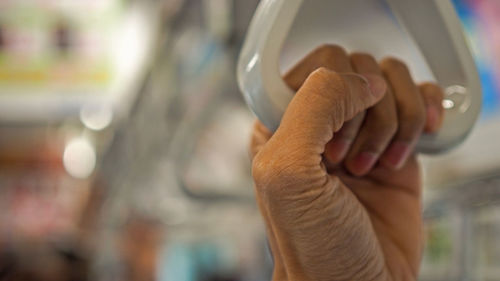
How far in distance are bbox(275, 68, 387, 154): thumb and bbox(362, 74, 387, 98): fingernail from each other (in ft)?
0.13

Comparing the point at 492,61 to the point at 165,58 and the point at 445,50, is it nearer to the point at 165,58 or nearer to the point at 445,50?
the point at 165,58

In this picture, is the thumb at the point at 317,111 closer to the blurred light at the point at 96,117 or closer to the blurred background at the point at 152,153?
the blurred background at the point at 152,153

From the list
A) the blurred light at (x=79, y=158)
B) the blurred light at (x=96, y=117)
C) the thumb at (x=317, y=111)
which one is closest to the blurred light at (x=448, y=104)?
the thumb at (x=317, y=111)

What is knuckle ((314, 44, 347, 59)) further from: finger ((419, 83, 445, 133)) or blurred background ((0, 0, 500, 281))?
blurred background ((0, 0, 500, 281))

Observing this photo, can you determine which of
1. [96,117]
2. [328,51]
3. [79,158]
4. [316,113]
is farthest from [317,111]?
[79,158]

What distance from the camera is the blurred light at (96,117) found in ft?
9.72

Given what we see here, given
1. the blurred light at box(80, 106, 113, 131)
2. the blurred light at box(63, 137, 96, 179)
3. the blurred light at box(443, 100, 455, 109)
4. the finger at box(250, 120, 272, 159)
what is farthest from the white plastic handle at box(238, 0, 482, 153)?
the blurred light at box(63, 137, 96, 179)

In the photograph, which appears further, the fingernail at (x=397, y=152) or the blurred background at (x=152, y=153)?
the blurred background at (x=152, y=153)

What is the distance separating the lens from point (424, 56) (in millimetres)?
533

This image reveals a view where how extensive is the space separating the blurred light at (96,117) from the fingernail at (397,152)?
246 centimetres

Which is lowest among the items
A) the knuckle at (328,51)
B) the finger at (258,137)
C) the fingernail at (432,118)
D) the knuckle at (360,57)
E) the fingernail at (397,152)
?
the fingernail at (397,152)

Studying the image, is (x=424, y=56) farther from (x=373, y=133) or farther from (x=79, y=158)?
(x=79, y=158)

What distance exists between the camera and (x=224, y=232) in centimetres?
378

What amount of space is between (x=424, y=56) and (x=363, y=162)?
0.10 meters
